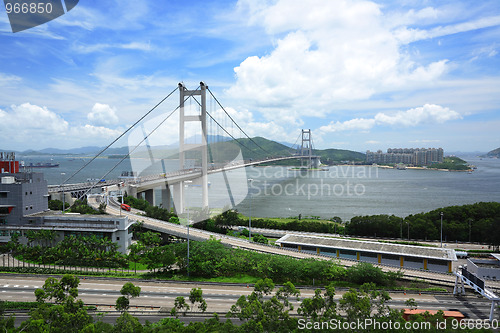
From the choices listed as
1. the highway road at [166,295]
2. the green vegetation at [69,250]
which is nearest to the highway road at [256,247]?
the highway road at [166,295]

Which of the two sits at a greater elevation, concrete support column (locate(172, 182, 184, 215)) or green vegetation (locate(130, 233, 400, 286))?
concrete support column (locate(172, 182, 184, 215))

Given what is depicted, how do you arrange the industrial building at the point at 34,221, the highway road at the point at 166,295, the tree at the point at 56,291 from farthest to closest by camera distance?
the industrial building at the point at 34,221 < the highway road at the point at 166,295 < the tree at the point at 56,291

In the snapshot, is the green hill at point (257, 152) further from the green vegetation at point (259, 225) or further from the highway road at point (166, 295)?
the highway road at point (166, 295)

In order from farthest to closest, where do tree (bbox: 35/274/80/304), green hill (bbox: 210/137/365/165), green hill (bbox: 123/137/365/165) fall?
green hill (bbox: 210/137/365/165) → green hill (bbox: 123/137/365/165) → tree (bbox: 35/274/80/304)

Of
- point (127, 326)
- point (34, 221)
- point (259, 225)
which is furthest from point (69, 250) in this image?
point (259, 225)

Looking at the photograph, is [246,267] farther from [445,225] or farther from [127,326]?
[445,225]

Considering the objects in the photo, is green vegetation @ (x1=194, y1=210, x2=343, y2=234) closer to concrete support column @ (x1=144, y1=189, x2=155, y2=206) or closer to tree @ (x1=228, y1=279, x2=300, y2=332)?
concrete support column @ (x1=144, y1=189, x2=155, y2=206)

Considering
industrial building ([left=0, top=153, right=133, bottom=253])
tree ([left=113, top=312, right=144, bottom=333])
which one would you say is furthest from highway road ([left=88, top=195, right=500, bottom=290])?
tree ([left=113, top=312, right=144, bottom=333])
